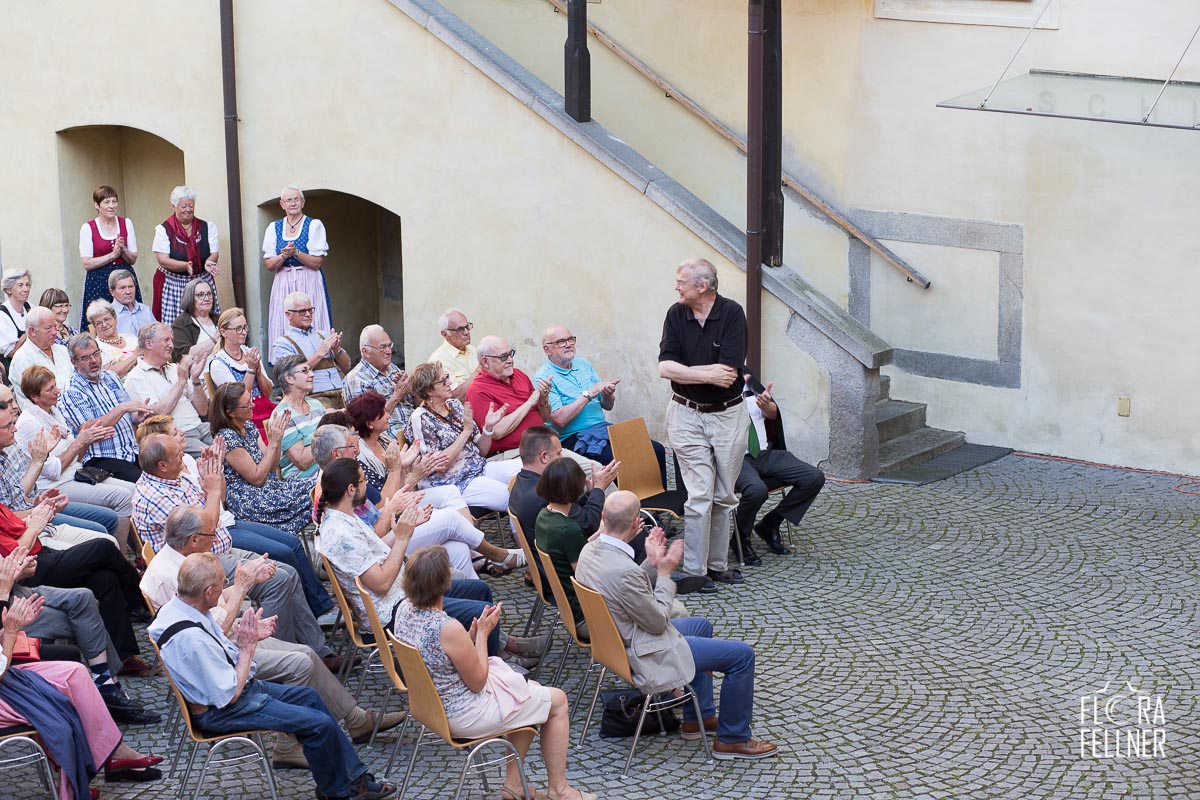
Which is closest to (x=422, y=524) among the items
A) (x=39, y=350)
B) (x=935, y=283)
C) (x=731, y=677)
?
(x=731, y=677)

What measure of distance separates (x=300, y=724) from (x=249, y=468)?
7.91 ft

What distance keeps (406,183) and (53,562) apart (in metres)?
6.15

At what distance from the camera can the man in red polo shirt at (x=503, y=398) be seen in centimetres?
966

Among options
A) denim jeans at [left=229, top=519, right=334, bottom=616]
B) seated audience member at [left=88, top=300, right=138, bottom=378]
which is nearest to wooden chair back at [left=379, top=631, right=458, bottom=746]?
denim jeans at [left=229, top=519, right=334, bottom=616]

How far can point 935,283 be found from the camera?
39.8 ft

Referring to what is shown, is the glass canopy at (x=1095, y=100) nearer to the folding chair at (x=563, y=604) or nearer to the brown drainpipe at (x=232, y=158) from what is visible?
the folding chair at (x=563, y=604)

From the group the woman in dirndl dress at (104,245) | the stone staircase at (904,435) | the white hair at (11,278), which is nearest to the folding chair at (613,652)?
the stone staircase at (904,435)

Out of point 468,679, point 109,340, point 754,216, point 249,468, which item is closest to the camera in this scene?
point 468,679

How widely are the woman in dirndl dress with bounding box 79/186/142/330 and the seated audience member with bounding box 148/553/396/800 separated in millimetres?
7567

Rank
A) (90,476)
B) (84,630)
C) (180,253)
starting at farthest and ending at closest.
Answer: (180,253), (90,476), (84,630)

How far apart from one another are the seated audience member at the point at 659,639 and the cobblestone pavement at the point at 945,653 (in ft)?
0.60

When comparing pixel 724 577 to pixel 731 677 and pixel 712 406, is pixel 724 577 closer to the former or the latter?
pixel 712 406

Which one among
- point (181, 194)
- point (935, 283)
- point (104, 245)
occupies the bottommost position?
point (935, 283)

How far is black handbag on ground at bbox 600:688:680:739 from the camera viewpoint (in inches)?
275
